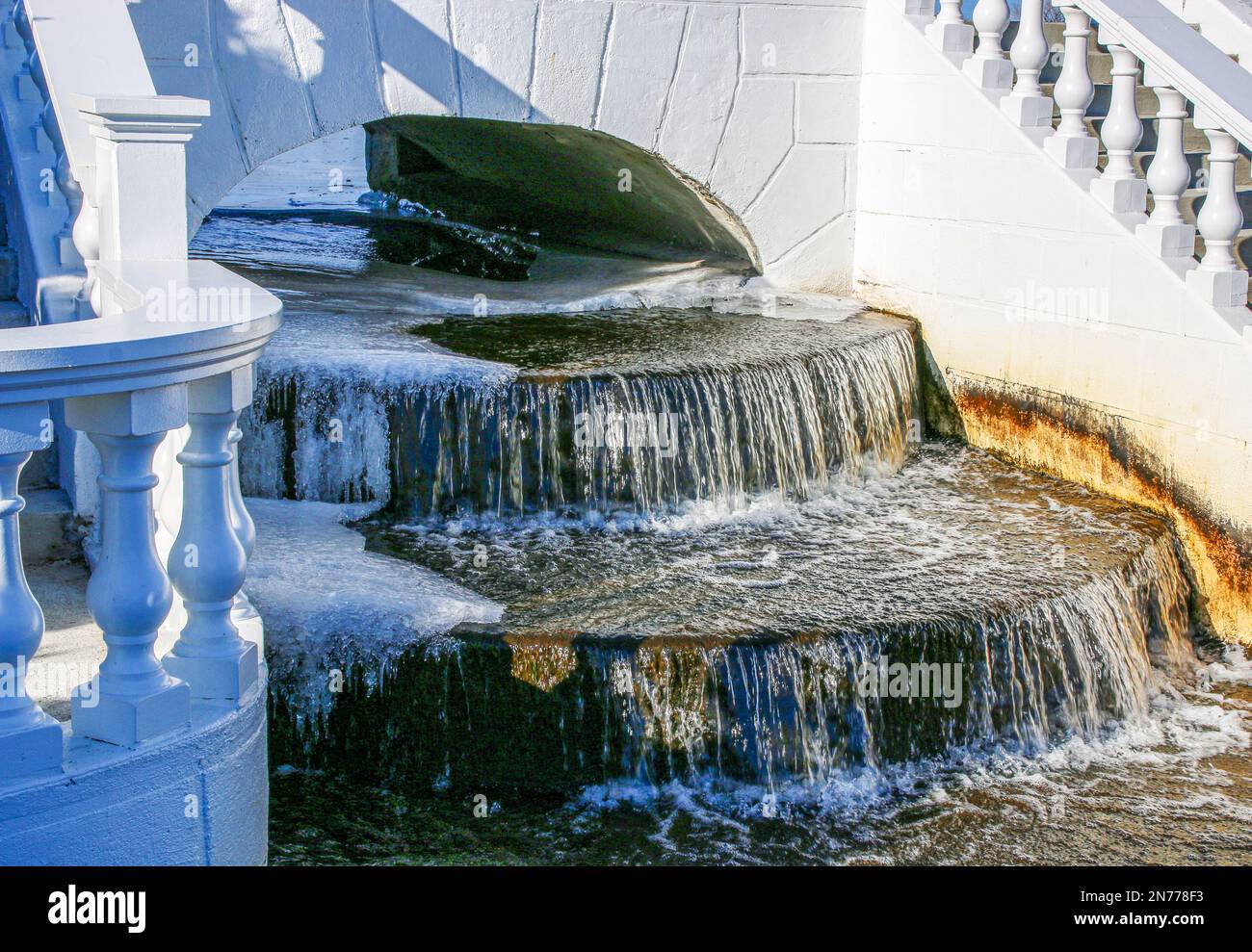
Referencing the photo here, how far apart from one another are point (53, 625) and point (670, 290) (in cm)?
493

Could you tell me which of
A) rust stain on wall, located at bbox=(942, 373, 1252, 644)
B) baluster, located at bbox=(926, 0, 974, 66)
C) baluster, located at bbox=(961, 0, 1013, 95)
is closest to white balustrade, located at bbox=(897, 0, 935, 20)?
baluster, located at bbox=(926, 0, 974, 66)

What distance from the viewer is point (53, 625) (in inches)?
151

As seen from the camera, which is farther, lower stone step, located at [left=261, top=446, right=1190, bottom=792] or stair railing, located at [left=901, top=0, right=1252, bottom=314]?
stair railing, located at [left=901, top=0, right=1252, bottom=314]

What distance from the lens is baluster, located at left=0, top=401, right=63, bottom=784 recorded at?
2732 millimetres

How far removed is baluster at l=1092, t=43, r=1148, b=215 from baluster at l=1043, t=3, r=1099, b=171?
0.47 feet

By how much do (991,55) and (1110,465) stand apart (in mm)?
2094

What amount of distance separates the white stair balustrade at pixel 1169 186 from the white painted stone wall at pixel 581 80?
6.95 feet

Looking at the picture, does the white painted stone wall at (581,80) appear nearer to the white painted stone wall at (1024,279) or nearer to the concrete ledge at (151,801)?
the white painted stone wall at (1024,279)

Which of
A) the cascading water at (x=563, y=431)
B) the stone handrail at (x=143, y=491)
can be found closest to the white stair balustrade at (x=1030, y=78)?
the cascading water at (x=563, y=431)

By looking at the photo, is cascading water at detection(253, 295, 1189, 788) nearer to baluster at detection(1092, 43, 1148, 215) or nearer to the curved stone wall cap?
baluster at detection(1092, 43, 1148, 215)

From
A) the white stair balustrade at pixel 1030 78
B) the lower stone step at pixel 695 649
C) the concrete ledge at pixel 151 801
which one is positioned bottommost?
the lower stone step at pixel 695 649

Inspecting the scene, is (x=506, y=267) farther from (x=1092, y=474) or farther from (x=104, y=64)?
(x=104, y=64)

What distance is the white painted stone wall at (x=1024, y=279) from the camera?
645cm
